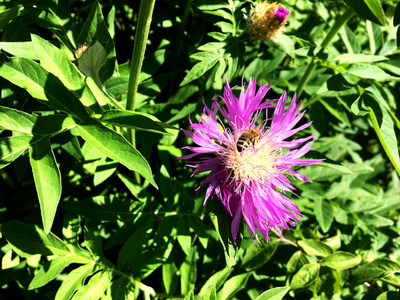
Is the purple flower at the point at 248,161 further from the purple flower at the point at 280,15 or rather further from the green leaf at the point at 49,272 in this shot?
the green leaf at the point at 49,272

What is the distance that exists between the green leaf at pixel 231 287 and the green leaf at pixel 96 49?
893mm

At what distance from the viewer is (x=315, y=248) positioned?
5.00 feet

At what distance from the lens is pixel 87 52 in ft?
3.43

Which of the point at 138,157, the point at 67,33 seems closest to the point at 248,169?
the point at 138,157

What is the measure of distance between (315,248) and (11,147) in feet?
3.95

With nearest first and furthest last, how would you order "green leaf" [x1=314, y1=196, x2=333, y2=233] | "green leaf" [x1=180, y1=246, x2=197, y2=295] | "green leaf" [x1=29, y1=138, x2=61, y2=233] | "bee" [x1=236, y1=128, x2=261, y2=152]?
"green leaf" [x1=29, y1=138, x2=61, y2=233] < "bee" [x1=236, y1=128, x2=261, y2=152] < "green leaf" [x1=180, y1=246, x2=197, y2=295] < "green leaf" [x1=314, y1=196, x2=333, y2=233]

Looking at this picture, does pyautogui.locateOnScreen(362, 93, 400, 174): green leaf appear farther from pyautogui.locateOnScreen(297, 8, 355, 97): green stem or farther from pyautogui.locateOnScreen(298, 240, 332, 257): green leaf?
pyautogui.locateOnScreen(298, 240, 332, 257): green leaf

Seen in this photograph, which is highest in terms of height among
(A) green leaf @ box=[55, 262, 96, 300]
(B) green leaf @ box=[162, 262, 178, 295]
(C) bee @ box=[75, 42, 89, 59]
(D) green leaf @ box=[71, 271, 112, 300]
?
(C) bee @ box=[75, 42, 89, 59]

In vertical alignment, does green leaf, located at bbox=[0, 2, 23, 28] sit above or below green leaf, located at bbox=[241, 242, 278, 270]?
above

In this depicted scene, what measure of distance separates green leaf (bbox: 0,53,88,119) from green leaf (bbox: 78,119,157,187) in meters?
0.06

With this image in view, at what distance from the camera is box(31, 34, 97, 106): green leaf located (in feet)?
3.15

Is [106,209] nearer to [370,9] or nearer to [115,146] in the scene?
[115,146]

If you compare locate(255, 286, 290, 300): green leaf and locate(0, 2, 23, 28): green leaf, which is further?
locate(0, 2, 23, 28): green leaf

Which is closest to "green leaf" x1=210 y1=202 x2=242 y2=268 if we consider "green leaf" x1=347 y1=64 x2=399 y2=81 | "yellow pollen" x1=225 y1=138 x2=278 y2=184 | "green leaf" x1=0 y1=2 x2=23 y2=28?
"yellow pollen" x1=225 y1=138 x2=278 y2=184
